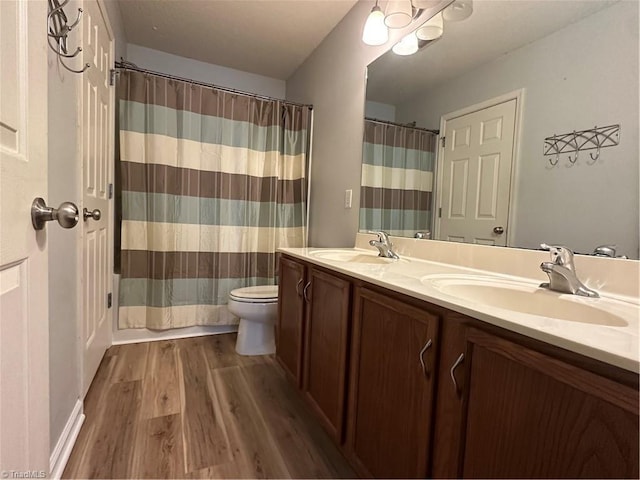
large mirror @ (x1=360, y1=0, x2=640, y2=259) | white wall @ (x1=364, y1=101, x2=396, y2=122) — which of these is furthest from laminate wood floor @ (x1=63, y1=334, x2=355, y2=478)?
white wall @ (x1=364, y1=101, x2=396, y2=122)

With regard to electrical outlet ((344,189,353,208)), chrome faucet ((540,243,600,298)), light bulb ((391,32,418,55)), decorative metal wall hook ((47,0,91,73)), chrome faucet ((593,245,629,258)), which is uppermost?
light bulb ((391,32,418,55))

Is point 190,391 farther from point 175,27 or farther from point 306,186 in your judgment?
point 175,27

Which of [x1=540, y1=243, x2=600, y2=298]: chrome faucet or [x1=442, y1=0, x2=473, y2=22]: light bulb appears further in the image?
[x1=442, y1=0, x2=473, y2=22]: light bulb

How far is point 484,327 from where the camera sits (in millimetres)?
644

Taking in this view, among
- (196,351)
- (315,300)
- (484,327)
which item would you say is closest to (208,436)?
(315,300)

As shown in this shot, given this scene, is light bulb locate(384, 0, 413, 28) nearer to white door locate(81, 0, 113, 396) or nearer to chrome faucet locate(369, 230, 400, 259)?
chrome faucet locate(369, 230, 400, 259)

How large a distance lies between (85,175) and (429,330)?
5.17ft

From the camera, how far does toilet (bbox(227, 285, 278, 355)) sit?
6.98 ft

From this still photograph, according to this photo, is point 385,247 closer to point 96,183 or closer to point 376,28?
point 376,28

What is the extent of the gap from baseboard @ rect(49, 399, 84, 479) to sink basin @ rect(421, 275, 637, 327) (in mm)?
1394

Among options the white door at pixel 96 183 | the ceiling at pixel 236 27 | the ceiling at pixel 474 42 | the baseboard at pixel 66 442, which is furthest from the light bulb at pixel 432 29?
the baseboard at pixel 66 442

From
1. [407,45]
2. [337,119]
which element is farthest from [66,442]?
[407,45]

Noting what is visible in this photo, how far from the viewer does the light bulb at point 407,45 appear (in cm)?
162

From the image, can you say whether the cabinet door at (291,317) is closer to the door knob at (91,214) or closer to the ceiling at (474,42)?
the door knob at (91,214)
